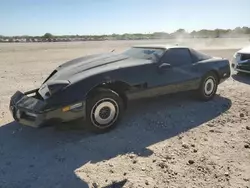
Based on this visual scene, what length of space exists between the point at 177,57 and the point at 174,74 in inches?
17.5

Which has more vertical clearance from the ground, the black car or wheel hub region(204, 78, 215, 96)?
the black car

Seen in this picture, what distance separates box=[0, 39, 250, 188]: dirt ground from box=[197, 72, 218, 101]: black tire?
46 centimetres

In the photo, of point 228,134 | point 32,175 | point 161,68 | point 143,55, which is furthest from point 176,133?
point 32,175

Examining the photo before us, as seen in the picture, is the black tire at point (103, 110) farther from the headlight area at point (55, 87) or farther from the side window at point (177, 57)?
the side window at point (177, 57)

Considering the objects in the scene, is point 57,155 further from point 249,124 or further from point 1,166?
point 249,124

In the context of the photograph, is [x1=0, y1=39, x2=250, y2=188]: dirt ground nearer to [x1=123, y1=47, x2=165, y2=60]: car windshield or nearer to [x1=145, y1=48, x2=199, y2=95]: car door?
[x1=145, y1=48, x2=199, y2=95]: car door

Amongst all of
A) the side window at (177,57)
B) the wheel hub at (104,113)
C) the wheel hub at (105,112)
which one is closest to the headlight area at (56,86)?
the wheel hub at (104,113)

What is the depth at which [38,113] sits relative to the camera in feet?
14.2

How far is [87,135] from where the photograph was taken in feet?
15.7

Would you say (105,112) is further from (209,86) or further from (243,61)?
(243,61)

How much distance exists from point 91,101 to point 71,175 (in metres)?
1.35

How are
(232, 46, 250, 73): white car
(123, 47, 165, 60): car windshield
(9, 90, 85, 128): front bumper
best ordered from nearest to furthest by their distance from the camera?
(9, 90, 85, 128): front bumper, (123, 47, 165, 60): car windshield, (232, 46, 250, 73): white car

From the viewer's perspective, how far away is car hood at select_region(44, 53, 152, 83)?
4969 mm

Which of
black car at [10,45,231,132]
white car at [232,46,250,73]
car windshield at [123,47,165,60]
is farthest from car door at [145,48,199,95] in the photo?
white car at [232,46,250,73]
